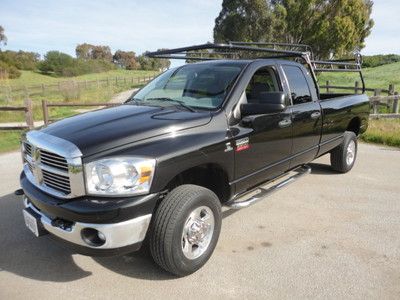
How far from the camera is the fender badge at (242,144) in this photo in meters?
3.43

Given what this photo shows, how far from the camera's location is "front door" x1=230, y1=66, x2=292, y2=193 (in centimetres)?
351

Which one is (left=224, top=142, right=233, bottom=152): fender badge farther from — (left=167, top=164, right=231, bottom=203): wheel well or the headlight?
the headlight

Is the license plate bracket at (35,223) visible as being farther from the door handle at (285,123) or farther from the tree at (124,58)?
the tree at (124,58)

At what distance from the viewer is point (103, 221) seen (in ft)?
8.36

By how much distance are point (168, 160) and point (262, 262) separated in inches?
52.5

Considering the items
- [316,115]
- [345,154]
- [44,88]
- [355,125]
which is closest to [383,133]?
[355,125]

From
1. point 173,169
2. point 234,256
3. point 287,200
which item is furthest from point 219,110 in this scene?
point 287,200

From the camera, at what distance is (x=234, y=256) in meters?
3.37

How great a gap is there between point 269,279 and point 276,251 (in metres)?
0.50

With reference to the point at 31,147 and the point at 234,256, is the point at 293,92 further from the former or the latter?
the point at 31,147

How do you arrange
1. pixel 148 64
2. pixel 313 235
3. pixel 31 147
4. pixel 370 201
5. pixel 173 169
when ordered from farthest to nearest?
pixel 148 64 < pixel 370 201 < pixel 313 235 < pixel 31 147 < pixel 173 169

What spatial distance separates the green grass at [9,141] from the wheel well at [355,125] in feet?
24.5

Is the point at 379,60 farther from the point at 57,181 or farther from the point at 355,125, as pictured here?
the point at 57,181

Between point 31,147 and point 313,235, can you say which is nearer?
point 31,147
